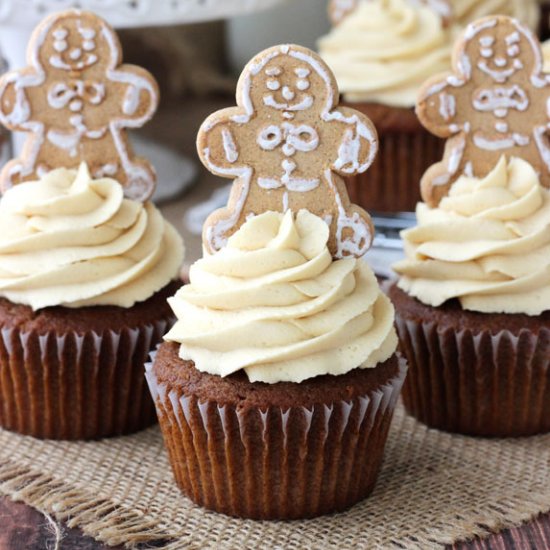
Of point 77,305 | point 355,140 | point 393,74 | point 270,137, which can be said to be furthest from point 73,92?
point 393,74

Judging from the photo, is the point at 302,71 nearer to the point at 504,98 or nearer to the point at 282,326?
the point at 282,326

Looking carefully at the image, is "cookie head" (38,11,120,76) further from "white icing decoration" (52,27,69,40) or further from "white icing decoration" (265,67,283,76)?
"white icing decoration" (265,67,283,76)

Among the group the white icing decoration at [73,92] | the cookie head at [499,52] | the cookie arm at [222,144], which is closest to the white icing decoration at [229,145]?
the cookie arm at [222,144]

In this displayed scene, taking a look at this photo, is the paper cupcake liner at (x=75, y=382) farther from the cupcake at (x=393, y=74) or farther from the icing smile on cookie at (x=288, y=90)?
the cupcake at (x=393, y=74)

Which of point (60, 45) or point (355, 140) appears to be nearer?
Result: point (355, 140)

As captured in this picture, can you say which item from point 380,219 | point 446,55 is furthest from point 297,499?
point 446,55

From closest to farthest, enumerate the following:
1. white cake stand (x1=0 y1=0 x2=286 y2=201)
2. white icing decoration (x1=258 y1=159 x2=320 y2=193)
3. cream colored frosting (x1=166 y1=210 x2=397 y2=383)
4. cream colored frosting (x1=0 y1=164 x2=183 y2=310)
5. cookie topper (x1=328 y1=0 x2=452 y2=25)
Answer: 1. cream colored frosting (x1=166 y1=210 x2=397 y2=383)
2. white icing decoration (x1=258 y1=159 x2=320 y2=193)
3. cream colored frosting (x1=0 y1=164 x2=183 y2=310)
4. white cake stand (x1=0 y1=0 x2=286 y2=201)
5. cookie topper (x1=328 y1=0 x2=452 y2=25)

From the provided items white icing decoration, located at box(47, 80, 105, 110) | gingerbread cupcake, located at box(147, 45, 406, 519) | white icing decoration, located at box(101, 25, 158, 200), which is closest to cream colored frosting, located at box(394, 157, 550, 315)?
gingerbread cupcake, located at box(147, 45, 406, 519)

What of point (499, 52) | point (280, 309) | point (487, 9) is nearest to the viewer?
point (280, 309)
